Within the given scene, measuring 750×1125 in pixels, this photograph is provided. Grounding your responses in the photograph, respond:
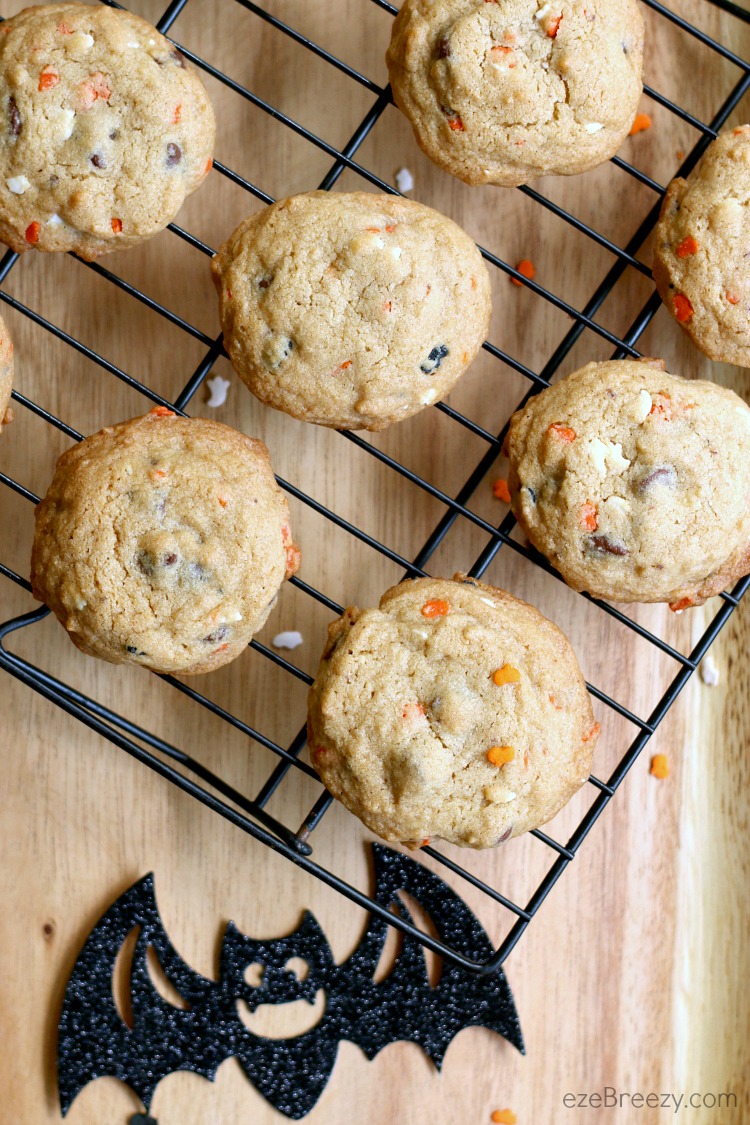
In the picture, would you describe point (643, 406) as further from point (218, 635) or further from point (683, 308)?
point (218, 635)

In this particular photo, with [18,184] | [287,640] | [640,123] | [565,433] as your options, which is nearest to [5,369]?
[18,184]

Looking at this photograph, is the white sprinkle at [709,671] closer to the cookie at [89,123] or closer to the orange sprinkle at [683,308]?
the orange sprinkle at [683,308]

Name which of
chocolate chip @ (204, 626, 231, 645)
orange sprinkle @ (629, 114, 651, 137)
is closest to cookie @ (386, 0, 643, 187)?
orange sprinkle @ (629, 114, 651, 137)

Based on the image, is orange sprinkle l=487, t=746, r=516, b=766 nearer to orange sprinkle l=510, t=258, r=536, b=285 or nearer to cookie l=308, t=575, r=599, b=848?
cookie l=308, t=575, r=599, b=848

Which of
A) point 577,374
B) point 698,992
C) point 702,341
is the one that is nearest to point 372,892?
point 698,992

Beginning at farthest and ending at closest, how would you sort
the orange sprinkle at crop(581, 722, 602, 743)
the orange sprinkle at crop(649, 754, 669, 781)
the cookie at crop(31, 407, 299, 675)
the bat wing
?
the orange sprinkle at crop(649, 754, 669, 781), the bat wing, the orange sprinkle at crop(581, 722, 602, 743), the cookie at crop(31, 407, 299, 675)

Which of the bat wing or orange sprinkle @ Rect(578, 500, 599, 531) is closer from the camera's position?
orange sprinkle @ Rect(578, 500, 599, 531)

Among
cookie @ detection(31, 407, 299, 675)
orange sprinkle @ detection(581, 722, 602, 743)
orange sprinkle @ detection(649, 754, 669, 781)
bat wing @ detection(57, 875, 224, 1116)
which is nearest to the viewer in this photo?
cookie @ detection(31, 407, 299, 675)
